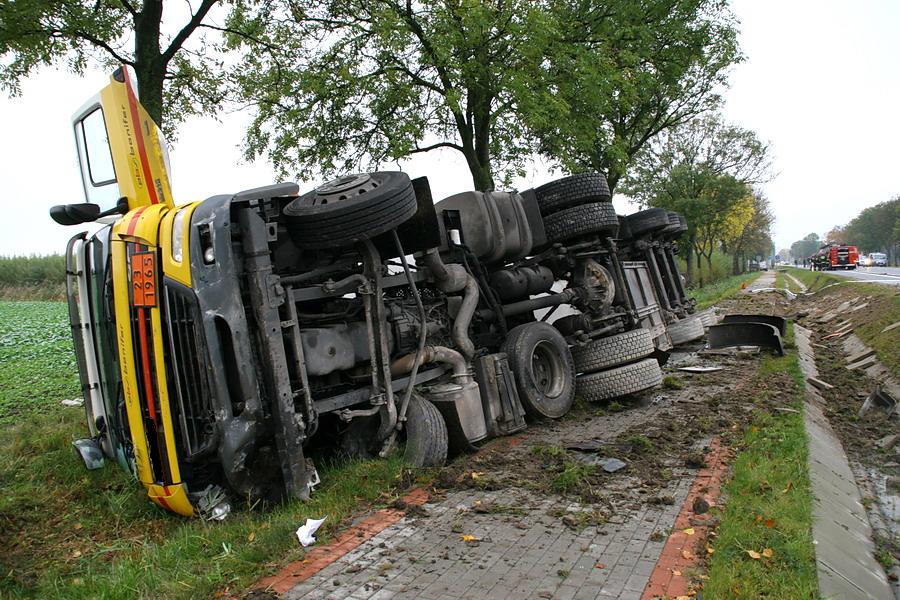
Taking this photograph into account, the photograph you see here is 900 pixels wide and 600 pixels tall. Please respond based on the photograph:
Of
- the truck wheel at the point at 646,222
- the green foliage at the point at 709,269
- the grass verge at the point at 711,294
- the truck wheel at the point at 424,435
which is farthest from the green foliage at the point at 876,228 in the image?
the truck wheel at the point at 424,435

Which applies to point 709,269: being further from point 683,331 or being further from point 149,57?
point 149,57

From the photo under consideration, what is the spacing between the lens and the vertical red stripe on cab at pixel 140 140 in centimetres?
503

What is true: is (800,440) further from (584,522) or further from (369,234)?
(369,234)

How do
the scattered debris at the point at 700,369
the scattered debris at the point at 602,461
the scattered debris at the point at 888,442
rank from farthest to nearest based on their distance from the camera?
the scattered debris at the point at 700,369
the scattered debris at the point at 888,442
the scattered debris at the point at 602,461

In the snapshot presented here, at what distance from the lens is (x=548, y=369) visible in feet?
22.9

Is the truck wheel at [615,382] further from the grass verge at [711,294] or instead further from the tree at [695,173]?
the tree at [695,173]

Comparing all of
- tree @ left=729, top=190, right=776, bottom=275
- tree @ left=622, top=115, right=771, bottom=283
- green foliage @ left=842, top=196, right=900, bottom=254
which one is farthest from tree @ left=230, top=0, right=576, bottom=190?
green foliage @ left=842, top=196, right=900, bottom=254

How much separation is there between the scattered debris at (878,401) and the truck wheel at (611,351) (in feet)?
9.26

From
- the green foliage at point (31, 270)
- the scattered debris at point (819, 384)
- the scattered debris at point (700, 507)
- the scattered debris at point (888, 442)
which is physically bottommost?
the scattered debris at point (888, 442)

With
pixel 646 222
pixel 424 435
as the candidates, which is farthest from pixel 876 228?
pixel 424 435

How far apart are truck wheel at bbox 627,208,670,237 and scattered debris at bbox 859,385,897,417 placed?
3.74 m

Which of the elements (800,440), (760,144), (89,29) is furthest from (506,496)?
(760,144)

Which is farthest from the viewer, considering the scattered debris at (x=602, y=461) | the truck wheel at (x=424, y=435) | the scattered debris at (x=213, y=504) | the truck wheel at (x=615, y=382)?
the truck wheel at (x=615, y=382)

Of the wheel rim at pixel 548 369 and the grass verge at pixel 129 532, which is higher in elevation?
the wheel rim at pixel 548 369
